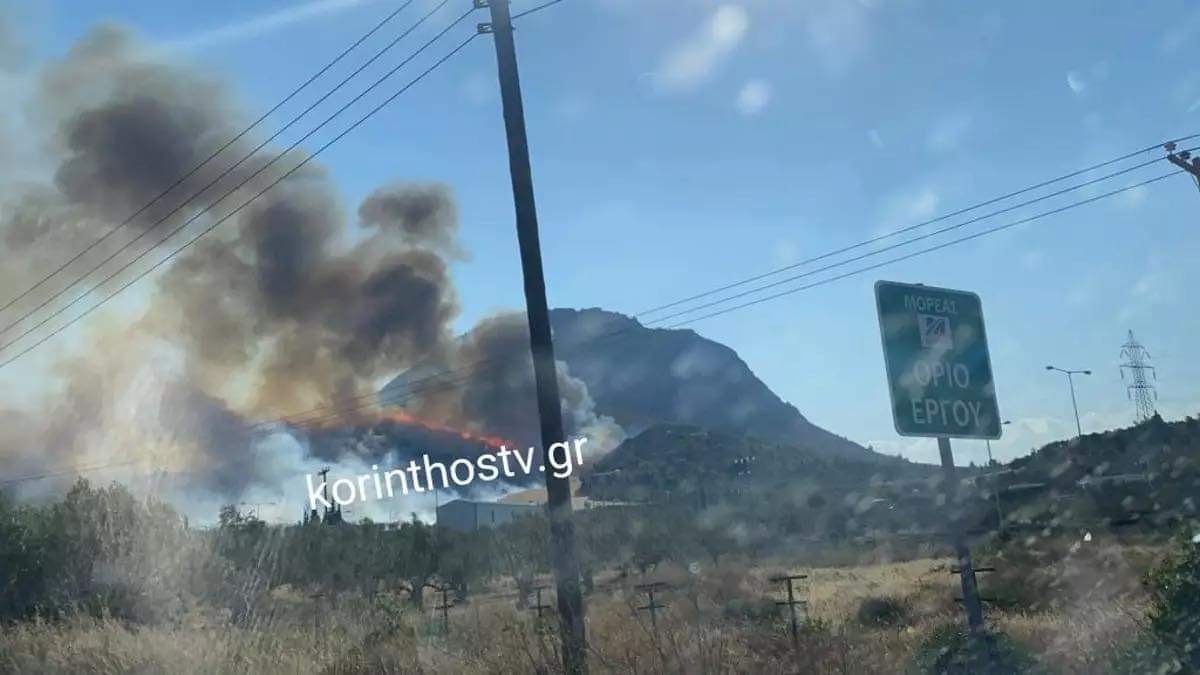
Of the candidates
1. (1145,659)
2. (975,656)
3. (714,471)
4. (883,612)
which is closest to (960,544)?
(975,656)

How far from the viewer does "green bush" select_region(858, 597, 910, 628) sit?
20.2 metres

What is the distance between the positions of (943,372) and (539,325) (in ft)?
18.6

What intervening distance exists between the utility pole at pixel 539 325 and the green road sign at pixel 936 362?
440cm

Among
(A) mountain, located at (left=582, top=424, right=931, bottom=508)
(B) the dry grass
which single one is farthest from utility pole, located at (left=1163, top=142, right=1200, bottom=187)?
(A) mountain, located at (left=582, top=424, right=931, bottom=508)

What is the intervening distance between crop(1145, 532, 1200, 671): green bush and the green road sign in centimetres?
194

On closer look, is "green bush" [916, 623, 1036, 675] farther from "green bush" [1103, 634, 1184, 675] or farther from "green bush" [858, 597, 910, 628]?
"green bush" [858, 597, 910, 628]

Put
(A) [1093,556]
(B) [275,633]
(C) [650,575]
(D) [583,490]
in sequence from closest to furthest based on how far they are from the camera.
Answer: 1. (B) [275,633]
2. (A) [1093,556]
3. (C) [650,575]
4. (D) [583,490]

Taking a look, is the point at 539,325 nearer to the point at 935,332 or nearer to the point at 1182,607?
the point at 935,332

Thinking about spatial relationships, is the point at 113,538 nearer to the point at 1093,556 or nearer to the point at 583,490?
the point at 1093,556

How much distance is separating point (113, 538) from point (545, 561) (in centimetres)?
1554

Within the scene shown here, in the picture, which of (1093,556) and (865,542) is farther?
(865,542)

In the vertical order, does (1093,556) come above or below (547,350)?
below

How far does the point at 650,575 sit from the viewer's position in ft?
111

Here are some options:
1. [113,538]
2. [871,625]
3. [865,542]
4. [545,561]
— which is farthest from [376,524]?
[871,625]
